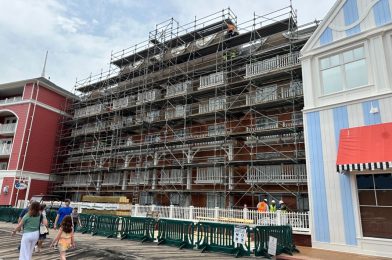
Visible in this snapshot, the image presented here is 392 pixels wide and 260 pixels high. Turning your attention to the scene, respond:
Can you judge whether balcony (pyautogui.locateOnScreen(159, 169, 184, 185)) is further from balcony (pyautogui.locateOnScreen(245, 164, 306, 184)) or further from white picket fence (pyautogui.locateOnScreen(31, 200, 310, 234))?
balcony (pyautogui.locateOnScreen(245, 164, 306, 184))

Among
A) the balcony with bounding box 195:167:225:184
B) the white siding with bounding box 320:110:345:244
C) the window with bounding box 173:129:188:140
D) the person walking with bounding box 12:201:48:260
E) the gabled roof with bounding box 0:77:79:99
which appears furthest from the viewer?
the gabled roof with bounding box 0:77:79:99

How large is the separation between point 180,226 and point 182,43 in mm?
19729

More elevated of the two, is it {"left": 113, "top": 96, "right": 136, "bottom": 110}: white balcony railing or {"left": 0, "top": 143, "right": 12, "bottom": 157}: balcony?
{"left": 113, "top": 96, "right": 136, "bottom": 110}: white balcony railing

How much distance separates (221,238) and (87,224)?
8524 mm

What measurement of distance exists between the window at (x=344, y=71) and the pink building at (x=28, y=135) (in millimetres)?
28112

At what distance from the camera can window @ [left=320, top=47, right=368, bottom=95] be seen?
522 inches

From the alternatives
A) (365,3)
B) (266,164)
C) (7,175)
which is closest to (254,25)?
(365,3)

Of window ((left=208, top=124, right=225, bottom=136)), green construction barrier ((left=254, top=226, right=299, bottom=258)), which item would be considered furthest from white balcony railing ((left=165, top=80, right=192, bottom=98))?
green construction barrier ((left=254, top=226, right=299, bottom=258))

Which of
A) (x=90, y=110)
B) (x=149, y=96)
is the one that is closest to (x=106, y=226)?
(x=149, y=96)

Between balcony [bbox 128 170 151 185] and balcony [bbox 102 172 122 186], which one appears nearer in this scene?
balcony [bbox 128 170 151 185]

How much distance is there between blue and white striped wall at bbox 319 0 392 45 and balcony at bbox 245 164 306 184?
7.51 meters

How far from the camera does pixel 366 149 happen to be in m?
11.7

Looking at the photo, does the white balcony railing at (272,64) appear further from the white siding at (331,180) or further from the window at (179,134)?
the window at (179,134)

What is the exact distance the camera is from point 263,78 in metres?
20.1
